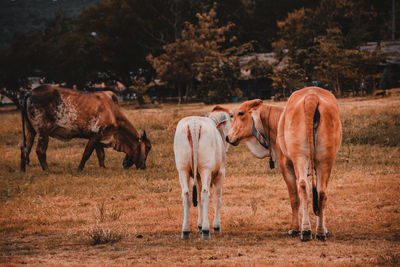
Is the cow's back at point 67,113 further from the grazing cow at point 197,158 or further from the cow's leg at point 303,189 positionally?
the cow's leg at point 303,189

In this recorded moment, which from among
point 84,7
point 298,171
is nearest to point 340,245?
point 298,171

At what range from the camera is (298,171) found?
6.54m

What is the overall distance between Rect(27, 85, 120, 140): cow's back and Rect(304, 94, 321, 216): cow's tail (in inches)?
393

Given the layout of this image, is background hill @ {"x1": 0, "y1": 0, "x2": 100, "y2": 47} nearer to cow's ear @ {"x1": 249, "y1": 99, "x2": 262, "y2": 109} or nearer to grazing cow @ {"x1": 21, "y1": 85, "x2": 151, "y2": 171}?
grazing cow @ {"x1": 21, "y1": 85, "x2": 151, "y2": 171}

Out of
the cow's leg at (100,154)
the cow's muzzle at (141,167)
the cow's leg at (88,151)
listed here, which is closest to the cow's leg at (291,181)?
the cow's muzzle at (141,167)

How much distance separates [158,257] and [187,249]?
1.66ft

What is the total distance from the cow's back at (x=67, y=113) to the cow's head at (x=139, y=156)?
3.56 feet

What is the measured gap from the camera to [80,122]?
15289 millimetres

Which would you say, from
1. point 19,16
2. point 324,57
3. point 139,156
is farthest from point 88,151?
point 19,16

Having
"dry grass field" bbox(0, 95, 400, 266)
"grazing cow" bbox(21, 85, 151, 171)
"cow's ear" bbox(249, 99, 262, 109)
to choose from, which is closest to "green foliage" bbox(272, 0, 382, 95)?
"dry grass field" bbox(0, 95, 400, 266)

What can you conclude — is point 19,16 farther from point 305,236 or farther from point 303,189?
point 305,236

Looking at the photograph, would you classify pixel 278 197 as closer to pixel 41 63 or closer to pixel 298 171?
pixel 298 171

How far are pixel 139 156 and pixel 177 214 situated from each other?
643cm

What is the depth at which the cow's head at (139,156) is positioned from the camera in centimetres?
1512
